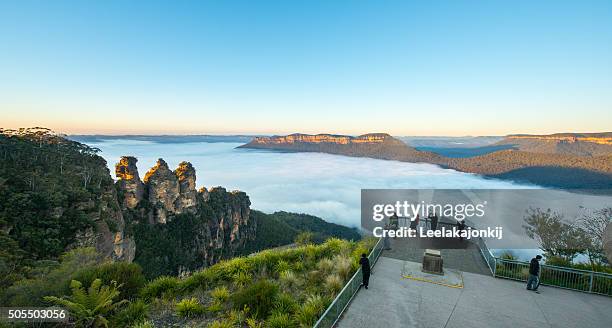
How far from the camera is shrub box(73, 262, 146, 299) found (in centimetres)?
1013

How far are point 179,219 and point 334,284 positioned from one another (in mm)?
91134

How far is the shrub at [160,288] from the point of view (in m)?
10.8

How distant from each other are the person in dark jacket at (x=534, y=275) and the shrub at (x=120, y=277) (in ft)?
50.3

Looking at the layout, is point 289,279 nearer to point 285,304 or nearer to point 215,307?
point 285,304

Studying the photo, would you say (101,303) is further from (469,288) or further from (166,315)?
(469,288)

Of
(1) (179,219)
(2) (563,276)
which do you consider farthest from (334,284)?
(1) (179,219)

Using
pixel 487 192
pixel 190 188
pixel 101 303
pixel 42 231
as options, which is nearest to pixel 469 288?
pixel 101 303

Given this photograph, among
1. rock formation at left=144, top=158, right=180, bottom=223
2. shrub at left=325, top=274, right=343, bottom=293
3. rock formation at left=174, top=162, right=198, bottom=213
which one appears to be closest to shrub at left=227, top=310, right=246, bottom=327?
shrub at left=325, top=274, right=343, bottom=293

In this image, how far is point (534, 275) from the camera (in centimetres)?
1101

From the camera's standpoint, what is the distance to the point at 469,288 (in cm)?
1112

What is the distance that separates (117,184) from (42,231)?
38.1m

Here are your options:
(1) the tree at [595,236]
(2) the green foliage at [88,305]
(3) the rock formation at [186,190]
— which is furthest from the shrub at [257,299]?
(3) the rock formation at [186,190]

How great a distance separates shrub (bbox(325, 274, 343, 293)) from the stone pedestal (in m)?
4.38

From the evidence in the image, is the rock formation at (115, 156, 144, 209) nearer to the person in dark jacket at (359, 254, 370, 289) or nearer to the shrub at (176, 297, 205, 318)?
the shrub at (176, 297, 205, 318)
